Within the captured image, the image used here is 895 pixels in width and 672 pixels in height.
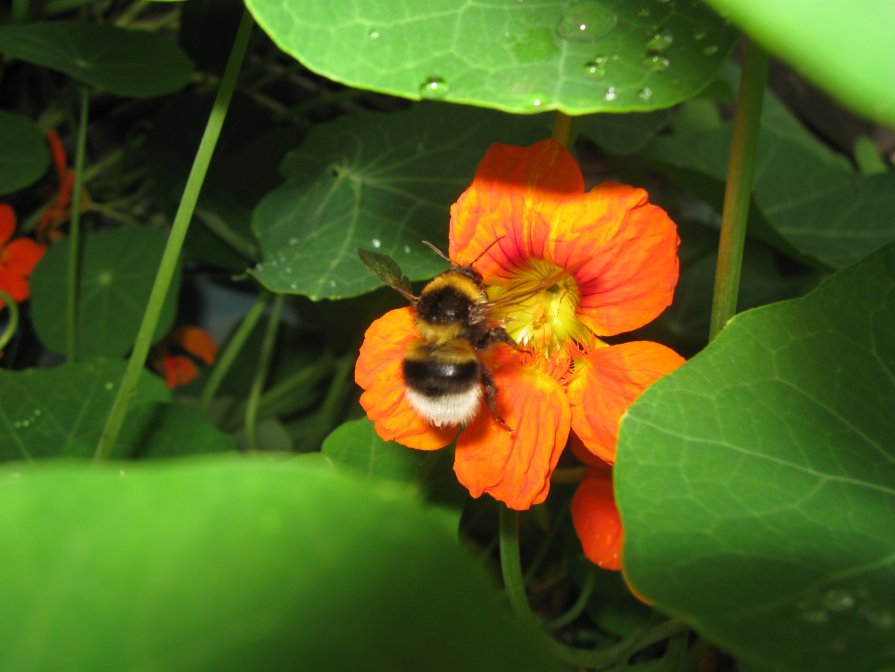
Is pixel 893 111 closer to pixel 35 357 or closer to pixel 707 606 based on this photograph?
pixel 707 606

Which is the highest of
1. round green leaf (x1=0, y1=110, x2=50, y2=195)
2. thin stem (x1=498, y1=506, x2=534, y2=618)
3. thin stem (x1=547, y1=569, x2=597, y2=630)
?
round green leaf (x1=0, y1=110, x2=50, y2=195)

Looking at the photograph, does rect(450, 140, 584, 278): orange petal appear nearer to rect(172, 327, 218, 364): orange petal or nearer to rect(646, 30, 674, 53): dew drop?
rect(646, 30, 674, 53): dew drop

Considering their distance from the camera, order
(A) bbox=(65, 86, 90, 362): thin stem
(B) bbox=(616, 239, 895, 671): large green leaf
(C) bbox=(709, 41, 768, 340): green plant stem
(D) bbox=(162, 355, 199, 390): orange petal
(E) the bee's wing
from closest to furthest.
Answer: (B) bbox=(616, 239, 895, 671): large green leaf → (C) bbox=(709, 41, 768, 340): green plant stem → (E) the bee's wing → (A) bbox=(65, 86, 90, 362): thin stem → (D) bbox=(162, 355, 199, 390): orange petal

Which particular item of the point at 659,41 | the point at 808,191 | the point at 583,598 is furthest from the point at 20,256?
the point at 808,191

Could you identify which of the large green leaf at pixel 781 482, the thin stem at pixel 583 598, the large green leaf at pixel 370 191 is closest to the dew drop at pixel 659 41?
the large green leaf at pixel 781 482

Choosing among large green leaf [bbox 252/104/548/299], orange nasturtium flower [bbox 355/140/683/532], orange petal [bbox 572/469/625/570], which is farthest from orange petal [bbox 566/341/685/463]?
large green leaf [bbox 252/104/548/299]

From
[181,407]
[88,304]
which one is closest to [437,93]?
[181,407]
